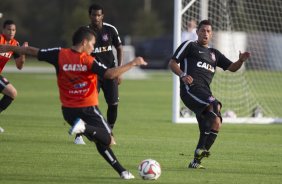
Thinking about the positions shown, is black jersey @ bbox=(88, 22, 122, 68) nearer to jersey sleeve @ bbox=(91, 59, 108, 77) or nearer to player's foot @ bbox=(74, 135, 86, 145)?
player's foot @ bbox=(74, 135, 86, 145)

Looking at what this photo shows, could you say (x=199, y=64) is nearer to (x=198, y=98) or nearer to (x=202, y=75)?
(x=202, y=75)

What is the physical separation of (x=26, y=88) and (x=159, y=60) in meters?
25.9

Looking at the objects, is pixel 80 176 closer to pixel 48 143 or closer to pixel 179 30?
pixel 48 143

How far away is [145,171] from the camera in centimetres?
978

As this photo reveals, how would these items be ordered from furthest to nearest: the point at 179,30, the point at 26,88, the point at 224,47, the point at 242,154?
the point at 26,88 < the point at 224,47 < the point at 179,30 < the point at 242,154

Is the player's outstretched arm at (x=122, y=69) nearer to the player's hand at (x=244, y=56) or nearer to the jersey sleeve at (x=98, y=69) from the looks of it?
the jersey sleeve at (x=98, y=69)

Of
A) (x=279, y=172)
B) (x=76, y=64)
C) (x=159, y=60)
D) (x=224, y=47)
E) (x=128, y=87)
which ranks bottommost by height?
(x=159, y=60)

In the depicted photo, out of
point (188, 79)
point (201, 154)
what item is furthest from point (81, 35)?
point (201, 154)

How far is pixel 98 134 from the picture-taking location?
967 centimetres

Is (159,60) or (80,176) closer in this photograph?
(80,176)

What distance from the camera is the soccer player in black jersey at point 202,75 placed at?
1138cm

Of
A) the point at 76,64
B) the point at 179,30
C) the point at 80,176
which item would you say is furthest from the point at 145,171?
the point at 179,30

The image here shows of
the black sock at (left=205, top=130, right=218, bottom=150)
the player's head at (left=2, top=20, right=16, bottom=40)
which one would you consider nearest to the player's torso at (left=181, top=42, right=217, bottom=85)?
the black sock at (left=205, top=130, right=218, bottom=150)

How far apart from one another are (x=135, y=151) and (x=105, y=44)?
205 cm
